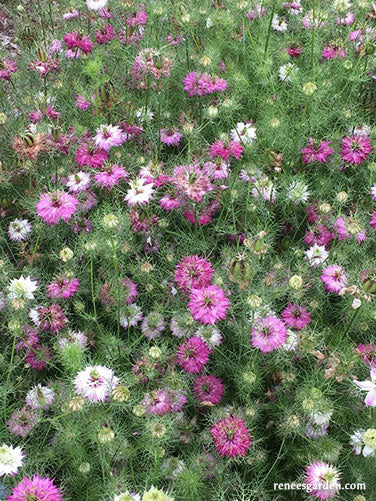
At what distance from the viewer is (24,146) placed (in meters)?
2.12

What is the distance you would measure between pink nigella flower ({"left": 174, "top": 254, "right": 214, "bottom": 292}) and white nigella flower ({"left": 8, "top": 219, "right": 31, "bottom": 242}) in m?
0.84

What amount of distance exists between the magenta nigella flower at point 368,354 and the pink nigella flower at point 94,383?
0.88m

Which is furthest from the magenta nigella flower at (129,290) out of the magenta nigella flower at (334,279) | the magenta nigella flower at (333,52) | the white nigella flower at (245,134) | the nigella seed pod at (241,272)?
Answer: the magenta nigella flower at (333,52)

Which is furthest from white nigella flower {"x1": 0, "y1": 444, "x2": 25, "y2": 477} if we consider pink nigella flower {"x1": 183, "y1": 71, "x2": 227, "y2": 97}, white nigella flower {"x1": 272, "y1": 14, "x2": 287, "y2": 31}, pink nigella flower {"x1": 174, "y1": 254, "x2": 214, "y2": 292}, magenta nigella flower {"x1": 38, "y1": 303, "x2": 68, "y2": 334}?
white nigella flower {"x1": 272, "y1": 14, "x2": 287, "y2": 31}

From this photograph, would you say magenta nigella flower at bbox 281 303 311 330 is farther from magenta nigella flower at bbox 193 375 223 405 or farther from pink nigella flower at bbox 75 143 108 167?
Answer: pink nigella flower at bbox 75 143 108 167

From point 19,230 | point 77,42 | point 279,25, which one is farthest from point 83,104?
point 279,25

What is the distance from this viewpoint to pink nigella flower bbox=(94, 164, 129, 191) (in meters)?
2.21

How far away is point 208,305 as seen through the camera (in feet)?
5.74

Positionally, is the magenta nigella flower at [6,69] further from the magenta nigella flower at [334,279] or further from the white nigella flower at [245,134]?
the magenta nigella flower at [334,279]

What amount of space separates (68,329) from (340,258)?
3.69ft

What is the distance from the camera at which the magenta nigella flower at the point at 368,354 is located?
189 centimetres

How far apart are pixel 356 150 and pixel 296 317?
0.86 metres

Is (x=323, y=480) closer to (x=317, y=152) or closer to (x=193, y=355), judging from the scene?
(x=193, y=355)

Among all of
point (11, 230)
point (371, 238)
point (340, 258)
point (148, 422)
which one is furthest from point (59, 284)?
point (371, 238)
